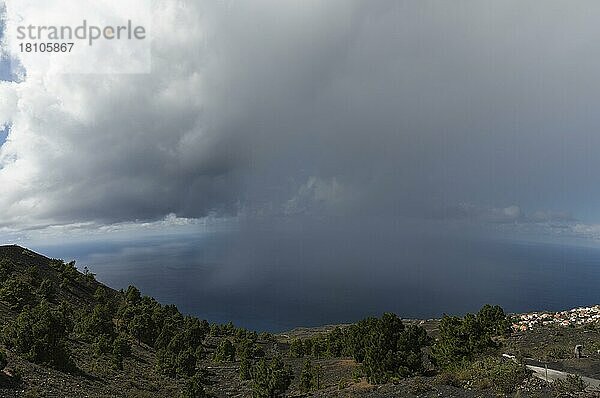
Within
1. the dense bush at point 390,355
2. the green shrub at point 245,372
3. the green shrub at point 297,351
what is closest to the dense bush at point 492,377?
the dense bush at point 390,355

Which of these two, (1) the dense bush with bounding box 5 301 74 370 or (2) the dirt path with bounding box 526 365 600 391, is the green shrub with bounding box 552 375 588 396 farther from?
(1) the dense bush with bounding box 5 301 74 370

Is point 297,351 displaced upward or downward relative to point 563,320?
downward

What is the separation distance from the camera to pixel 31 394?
22766 mm

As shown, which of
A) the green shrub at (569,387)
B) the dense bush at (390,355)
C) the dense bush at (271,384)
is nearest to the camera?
the green shrub at (569,387)

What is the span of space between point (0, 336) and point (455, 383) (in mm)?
38874

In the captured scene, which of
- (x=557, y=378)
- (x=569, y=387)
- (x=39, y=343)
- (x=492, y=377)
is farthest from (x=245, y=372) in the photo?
(x=569, y=387)

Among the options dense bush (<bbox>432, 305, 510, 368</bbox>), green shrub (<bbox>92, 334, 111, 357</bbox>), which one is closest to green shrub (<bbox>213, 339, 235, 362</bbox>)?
green shrub (<bbox>92, 334, 111, 357</bbox>)

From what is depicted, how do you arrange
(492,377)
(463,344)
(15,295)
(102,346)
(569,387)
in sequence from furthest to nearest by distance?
(15,295), (102,346), (463,344), (492,377), (569,387)

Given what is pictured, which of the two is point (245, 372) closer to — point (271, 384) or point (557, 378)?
point (271, 384)

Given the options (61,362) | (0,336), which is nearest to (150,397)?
(61,362)

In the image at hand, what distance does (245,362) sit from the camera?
44188mm

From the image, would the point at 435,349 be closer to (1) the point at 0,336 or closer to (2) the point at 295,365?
(2) the point at 295,365

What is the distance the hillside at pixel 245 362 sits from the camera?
24.5 m

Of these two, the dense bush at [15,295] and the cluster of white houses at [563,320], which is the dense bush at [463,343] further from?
the dense bush at [15,295]
